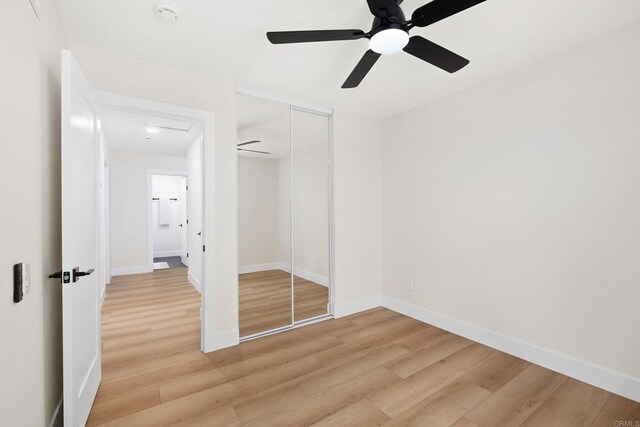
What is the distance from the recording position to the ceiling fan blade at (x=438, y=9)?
54.9 inches

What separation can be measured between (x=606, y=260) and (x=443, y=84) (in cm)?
206

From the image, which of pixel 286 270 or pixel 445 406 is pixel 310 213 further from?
pixel 445 406

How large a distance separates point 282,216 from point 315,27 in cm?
202

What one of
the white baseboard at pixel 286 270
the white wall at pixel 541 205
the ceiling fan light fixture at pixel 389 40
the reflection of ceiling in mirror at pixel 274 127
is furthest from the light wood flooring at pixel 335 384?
the ceiling fan light fixture at pixel 389 40

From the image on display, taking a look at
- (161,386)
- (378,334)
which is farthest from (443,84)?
(161,386)

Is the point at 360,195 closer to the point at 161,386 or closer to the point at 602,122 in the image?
the point at 602,122

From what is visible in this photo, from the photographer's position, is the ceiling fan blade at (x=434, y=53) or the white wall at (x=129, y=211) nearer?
the ceiling fan blade at (x=434, y=53)

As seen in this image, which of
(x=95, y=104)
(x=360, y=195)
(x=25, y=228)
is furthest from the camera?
(x=360, y=195)

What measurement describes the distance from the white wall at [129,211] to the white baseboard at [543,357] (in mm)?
5689

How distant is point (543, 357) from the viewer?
2.46 metres

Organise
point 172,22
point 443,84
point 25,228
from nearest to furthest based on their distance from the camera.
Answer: point 25,228
point 172,22
point 443,84

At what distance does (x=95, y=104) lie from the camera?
2131 mm

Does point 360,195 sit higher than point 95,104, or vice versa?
Answer: point 95,104

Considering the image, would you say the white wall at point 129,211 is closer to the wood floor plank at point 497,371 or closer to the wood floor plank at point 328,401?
the wood floor plank at point 328,401
